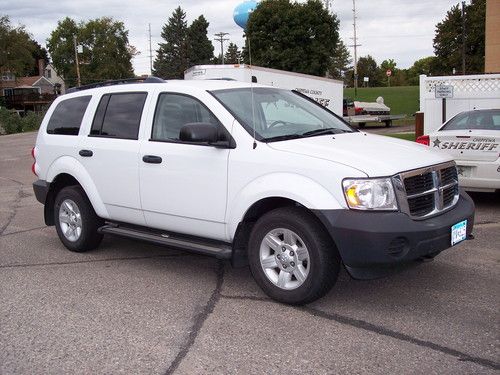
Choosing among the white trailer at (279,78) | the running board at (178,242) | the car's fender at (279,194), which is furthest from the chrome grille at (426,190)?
the white trailer at (279,78)

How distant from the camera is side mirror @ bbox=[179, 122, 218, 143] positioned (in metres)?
4.85

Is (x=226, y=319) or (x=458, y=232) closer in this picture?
(x=226, y=319)

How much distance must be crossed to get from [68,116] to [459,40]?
5491 centimetres

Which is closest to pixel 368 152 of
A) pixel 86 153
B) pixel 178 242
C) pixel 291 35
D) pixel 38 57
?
pixel 178 242

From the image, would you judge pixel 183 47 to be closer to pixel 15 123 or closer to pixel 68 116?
pixel 15 123

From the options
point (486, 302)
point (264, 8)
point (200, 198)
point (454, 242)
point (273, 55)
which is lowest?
point (486, 302)

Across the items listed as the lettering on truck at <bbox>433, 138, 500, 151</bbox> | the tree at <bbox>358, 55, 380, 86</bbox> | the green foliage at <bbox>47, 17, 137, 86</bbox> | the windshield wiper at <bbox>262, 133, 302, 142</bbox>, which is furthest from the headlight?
the tree at <bbox>358, 55, 380, 86</bbox>

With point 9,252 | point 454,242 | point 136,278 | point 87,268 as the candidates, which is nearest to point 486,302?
point 454,242

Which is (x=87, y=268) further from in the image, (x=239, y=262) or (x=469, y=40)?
(x=469, y=40)

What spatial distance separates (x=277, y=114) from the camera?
5492 mm

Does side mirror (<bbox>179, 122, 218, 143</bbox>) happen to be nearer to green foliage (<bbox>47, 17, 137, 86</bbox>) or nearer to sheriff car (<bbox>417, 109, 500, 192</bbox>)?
sheriff car (<bbox>417, 109, 500, 192</bbox>)

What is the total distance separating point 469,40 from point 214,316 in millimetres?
55651

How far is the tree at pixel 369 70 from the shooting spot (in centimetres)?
10995

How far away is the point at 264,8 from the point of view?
4794 cm
